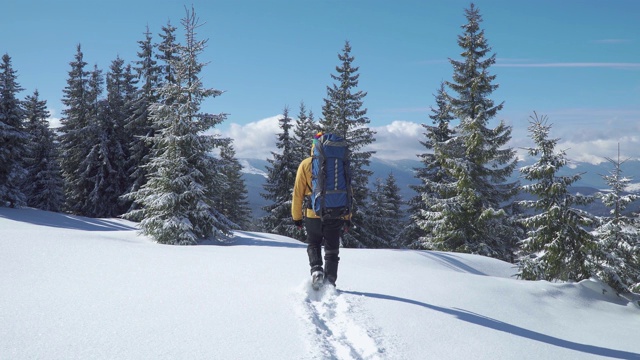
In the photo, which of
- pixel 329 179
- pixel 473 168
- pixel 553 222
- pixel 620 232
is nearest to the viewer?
pixel 329 179

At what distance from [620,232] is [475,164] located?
6.55m

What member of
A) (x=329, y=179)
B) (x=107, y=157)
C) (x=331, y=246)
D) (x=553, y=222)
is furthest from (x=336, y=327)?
(x=107, y=157)

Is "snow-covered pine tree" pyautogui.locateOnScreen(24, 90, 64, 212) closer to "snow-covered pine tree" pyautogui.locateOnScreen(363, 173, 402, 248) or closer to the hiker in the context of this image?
"snow-covered pine tree" pyautogui.locateOnScreen(363, 173, 402, 248)

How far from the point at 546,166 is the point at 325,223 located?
982 cm

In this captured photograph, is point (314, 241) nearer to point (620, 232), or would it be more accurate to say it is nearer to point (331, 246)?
point (331, 246)

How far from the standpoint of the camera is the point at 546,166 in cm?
1191

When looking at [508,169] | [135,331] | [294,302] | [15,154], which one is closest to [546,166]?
[508,169]

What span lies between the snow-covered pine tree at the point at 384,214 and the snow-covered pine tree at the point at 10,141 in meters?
21.7

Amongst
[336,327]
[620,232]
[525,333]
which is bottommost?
[525,333]

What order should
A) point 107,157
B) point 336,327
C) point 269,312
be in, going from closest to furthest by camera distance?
point 336,327 < point 269,312 < point 107,157

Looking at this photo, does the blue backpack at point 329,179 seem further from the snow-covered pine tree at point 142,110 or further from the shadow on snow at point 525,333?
the snow-covered pine tree at point 142,110

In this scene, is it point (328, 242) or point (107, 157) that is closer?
point (328, 242)

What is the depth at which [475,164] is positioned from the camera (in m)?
18.0

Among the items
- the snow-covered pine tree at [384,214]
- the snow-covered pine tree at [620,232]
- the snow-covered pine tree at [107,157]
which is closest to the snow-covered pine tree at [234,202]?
the snow-covered pine tree at [107,157]
